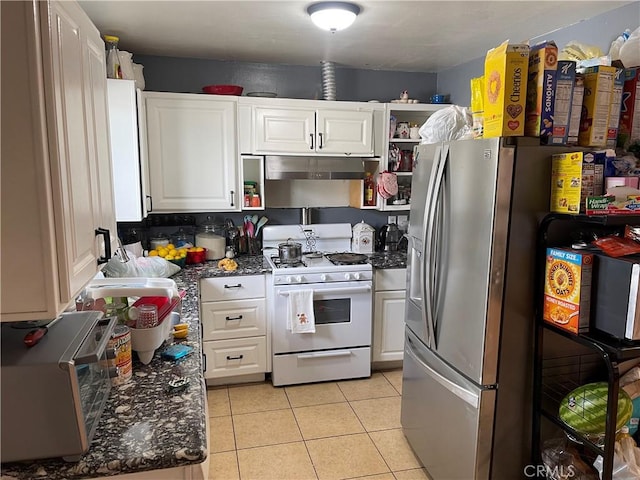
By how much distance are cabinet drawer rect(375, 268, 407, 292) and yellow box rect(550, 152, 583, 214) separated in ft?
5.58

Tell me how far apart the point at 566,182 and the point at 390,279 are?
1.84m

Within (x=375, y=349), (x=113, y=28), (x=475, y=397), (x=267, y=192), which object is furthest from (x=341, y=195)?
(x=475, y=397)

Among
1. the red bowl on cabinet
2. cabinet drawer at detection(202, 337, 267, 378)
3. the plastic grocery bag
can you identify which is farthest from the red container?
the red bowl on cabinet

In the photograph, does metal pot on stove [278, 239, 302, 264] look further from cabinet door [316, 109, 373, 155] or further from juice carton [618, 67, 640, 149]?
juice carton [618, 67, 640, 149]

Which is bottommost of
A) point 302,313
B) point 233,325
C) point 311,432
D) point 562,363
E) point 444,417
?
point 311,432

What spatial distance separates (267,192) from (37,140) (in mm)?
2821

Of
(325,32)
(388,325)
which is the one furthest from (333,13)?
(388,325)

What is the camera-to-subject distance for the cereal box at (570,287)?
1.65m

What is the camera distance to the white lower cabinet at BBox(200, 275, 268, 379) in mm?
3160

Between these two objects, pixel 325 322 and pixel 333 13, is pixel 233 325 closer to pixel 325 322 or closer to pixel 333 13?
pixel 325 322

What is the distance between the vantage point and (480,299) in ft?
6.16

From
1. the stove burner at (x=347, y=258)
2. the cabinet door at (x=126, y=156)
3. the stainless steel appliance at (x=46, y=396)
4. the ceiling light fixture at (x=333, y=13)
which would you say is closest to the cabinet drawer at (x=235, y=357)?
the stove burner at (x=347, y=258)

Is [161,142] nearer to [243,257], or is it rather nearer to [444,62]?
[243,257]

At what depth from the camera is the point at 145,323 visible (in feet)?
5.43
